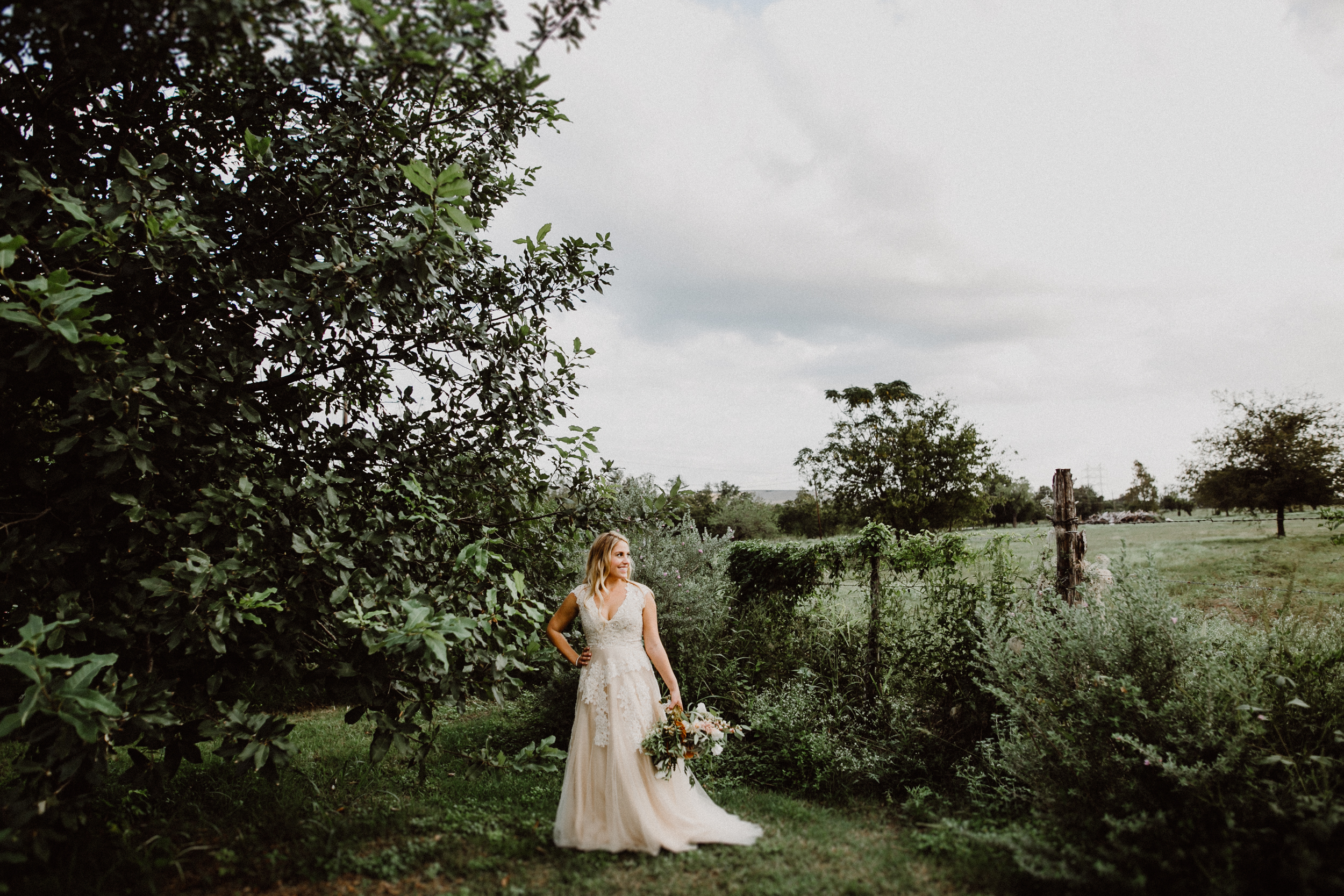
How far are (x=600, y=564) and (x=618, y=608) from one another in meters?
0.32

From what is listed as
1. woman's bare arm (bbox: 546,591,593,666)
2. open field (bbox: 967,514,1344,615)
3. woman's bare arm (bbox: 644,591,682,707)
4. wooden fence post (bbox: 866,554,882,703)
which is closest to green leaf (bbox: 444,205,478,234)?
woman's bare arm (bbox: 546,591,593,666)

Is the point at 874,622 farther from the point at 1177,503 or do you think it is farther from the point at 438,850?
the point at 1177,503

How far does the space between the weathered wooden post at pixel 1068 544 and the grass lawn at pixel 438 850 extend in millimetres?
2488

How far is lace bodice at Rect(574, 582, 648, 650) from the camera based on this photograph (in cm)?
466

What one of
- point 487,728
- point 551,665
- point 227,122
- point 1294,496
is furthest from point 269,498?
point 1294,496

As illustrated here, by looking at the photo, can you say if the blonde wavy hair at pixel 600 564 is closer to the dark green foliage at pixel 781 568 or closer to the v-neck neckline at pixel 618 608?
the v-neck neckline at pixel 618 608

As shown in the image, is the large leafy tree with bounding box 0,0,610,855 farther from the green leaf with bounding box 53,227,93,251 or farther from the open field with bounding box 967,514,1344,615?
the open field with bounding box 967,514,1344,615

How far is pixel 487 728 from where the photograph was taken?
24.1ft

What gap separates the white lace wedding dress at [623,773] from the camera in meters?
4.21

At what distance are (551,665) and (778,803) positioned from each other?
2.67 metres

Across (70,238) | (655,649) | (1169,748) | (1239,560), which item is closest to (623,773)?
(655,649)

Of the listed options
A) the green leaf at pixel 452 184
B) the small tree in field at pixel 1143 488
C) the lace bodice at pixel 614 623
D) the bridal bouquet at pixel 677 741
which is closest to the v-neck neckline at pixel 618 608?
the lace bodice at pixel 614 623

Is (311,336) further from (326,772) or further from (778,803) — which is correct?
(778,803)

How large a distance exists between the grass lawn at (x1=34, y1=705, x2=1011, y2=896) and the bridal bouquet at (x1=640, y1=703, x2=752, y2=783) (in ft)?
1.75
